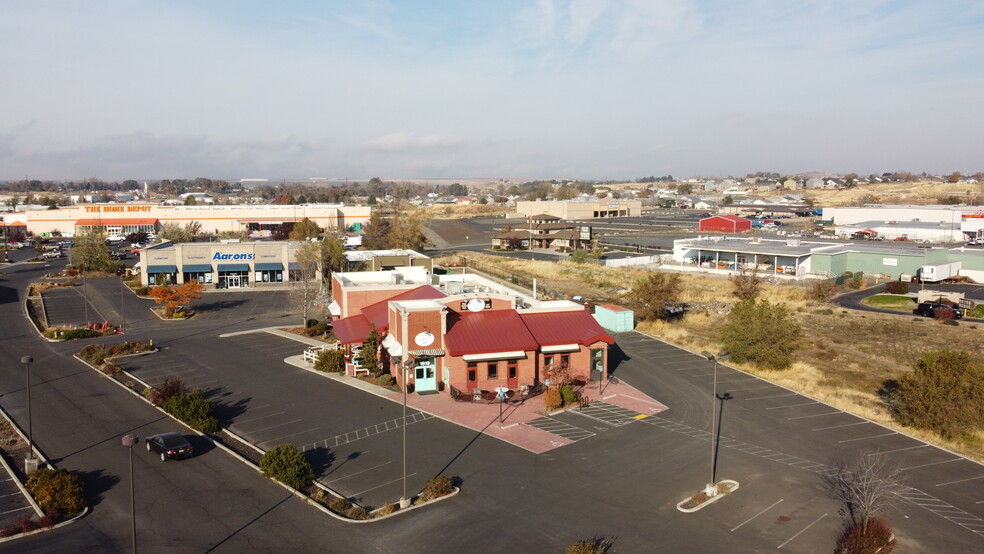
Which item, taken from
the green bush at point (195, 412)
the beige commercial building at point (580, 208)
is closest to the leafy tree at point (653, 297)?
the green bush at point (195, 412)

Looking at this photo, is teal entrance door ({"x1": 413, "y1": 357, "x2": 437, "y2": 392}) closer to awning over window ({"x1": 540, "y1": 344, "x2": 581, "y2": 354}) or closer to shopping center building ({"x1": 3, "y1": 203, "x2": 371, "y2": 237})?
awning over window ({"x1": 540, "y1": 344, "x2": 581, "y2": 354})

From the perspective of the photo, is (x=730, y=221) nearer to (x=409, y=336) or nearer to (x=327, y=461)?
(x=409, y=336)

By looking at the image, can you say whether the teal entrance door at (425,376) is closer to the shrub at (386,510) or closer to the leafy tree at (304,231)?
the shrub at (386,510)

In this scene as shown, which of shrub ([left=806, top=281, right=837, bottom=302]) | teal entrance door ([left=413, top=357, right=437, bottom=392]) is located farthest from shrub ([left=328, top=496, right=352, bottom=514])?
shrub ([left=806, top=281, right=837, bottom=302])

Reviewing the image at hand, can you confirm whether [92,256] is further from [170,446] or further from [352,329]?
[170,446]

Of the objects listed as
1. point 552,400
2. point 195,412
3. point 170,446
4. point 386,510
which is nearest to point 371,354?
point 195,412

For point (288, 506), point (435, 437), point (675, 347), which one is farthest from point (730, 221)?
point (288, 506)
